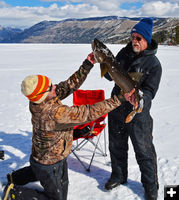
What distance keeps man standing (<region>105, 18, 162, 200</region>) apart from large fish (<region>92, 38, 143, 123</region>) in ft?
0.63

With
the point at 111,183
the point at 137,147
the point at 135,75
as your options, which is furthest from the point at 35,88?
the point at 111,183

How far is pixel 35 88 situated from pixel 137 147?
1.55 m

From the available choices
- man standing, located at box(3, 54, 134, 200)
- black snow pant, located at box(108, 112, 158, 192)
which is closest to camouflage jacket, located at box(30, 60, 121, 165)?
man standing, located at box(3, 54, 134, 200)

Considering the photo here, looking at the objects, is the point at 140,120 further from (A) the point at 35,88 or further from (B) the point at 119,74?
(A) the point at 35,88

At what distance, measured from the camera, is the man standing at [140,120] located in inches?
102

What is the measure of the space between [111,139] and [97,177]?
2.62ft

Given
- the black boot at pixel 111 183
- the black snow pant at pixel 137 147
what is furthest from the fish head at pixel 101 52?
the black boot at pixel 111 183

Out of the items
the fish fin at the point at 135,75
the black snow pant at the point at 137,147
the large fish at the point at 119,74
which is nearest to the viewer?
the large fish at the point at 119,74

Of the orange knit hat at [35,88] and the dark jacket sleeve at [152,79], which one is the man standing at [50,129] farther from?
the dark jacket sleeve at [152,79]

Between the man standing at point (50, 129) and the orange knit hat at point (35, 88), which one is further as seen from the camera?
the man standing at point (50, 129)

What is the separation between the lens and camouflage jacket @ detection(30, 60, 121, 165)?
2172 millimetres

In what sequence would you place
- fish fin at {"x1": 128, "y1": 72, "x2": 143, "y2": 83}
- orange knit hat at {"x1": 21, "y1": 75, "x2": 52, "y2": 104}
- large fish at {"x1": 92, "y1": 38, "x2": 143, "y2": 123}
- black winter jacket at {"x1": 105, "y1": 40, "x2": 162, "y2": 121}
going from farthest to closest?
black winter jacket at {"x1": 105, "y1": 40, "x2": 162, "y2": 121}, fish fin at {"x1": 128, "y1": 72, "x2": 143, "y2": 83}, large fish at {"x1": 92, "y1": 38, "x2": 143, "y2": 123}, orange knit hat at {"x1": 21, "y1": 75, "x2": 52, "y2": 104}

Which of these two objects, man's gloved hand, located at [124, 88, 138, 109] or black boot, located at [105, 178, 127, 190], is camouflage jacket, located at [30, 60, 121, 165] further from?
black boot, located at [105, 178, 127, 190]

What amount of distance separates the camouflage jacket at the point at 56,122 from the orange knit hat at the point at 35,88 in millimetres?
91
